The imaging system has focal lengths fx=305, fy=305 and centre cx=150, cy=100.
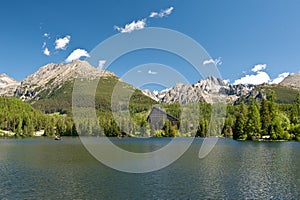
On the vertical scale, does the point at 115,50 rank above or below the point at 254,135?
above

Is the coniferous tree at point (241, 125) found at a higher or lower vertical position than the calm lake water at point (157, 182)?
higher

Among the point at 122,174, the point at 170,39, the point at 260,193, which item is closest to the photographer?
the point at 260,193

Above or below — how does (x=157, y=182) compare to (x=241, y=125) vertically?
below

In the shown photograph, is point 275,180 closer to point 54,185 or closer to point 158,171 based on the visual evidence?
point 158,171

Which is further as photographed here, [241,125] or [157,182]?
[241,125]

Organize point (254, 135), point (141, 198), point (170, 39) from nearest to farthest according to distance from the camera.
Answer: point (141, 198) < point (170, 39) < point (254, 135)

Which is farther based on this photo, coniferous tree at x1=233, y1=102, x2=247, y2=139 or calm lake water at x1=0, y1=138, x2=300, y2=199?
coniferous tree at x1=233, y1=102, x2=247, y2=139

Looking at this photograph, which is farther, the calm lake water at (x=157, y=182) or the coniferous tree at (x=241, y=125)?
the coniferous tree at (x=241, y=125)

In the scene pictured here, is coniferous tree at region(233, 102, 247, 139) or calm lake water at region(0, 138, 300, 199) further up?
coniferous tree at region(233, 102, 247, 139)

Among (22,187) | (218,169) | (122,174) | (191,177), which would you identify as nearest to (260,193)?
(191,177)

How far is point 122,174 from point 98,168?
9161 millimetres

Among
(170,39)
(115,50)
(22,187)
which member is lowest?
(22,187)

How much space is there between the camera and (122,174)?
53469mm

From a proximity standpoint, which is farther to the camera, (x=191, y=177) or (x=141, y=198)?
(x=191, y=177)
